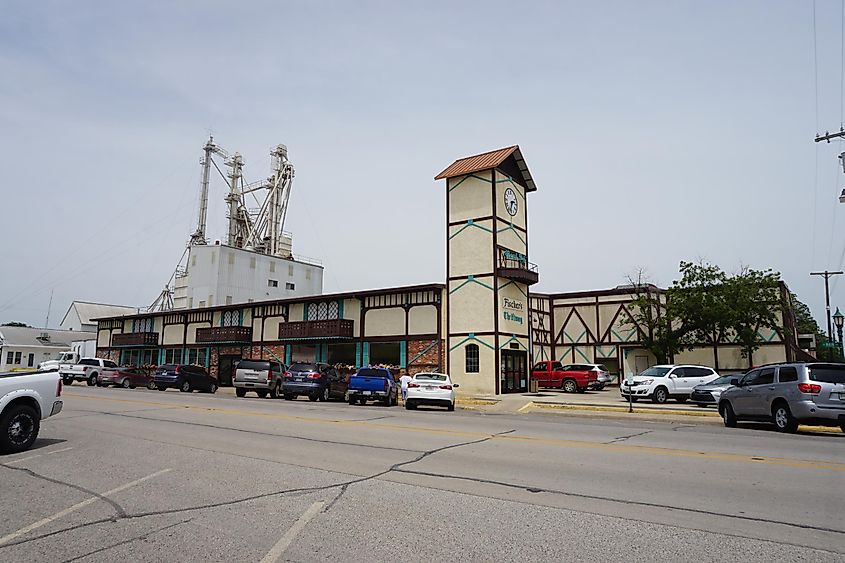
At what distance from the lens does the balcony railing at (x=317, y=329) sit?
131 ft

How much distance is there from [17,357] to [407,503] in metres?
85.8

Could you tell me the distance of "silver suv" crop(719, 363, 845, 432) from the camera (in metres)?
14.8

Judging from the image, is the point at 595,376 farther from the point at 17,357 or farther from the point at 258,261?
the point at 17,357

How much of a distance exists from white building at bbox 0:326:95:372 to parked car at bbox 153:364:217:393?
1815 inches

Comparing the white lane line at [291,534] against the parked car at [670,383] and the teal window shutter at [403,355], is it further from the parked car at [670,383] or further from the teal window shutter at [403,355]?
the teal window shutter at [403,355]

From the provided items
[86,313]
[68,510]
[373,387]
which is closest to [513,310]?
[373,387]

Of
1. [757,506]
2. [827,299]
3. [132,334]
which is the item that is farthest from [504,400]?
[132,334]

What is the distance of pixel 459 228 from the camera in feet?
119

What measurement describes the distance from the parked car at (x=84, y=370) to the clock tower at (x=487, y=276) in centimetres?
2221

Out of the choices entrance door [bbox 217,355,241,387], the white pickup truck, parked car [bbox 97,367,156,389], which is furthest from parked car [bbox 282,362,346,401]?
entrance door [bbox 217,355,241,387]

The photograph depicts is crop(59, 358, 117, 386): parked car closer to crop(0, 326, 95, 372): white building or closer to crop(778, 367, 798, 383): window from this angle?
crop(778, 367, 798, 383): window

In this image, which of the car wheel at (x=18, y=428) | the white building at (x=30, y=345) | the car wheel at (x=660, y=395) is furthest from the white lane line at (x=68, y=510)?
the white building at (x=30, y=345)

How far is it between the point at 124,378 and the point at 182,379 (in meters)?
5.58

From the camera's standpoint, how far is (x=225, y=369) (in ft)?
161
